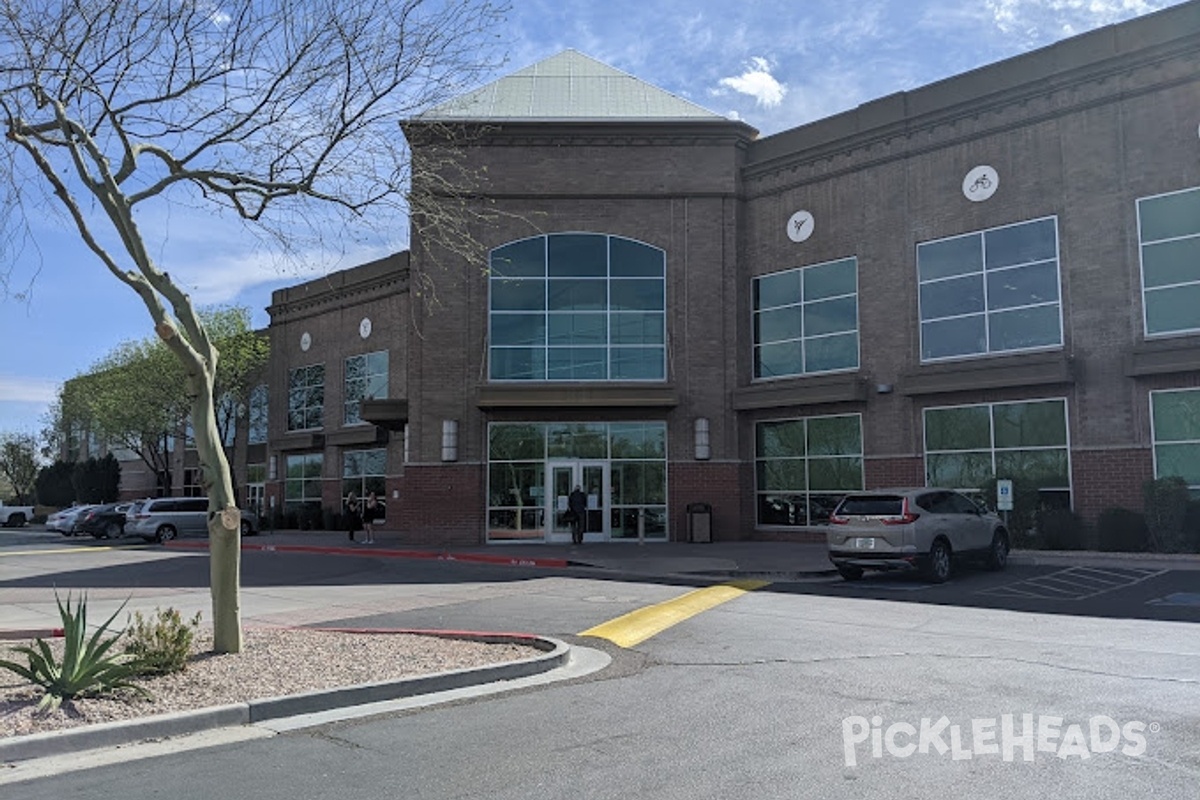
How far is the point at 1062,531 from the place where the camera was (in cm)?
1998

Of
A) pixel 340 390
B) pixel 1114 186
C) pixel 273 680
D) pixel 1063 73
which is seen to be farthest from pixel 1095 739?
pixel 340 390

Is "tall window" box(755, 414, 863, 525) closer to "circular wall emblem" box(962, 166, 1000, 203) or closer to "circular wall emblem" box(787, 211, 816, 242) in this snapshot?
"circular wall emblem" box(787, 211, 816, 242)

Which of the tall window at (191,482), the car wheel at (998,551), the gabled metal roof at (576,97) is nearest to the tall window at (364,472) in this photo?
the gabled metal roof at (576,97)

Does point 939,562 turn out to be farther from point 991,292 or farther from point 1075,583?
point 991,292

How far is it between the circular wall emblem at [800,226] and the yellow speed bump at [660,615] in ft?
41.3

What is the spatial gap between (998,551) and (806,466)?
781 centimetres

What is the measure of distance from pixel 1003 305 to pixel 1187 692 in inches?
631

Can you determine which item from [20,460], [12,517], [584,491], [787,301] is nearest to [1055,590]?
[787,301]

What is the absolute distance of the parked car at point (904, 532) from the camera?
612 inches

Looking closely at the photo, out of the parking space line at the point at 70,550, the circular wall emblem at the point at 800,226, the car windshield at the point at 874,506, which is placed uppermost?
the circular wall emblem at the point at 800,226

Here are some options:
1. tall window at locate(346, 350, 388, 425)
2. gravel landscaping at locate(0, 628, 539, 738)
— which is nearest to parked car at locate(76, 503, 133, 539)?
tall window at locate(346, 350, 388, 425)

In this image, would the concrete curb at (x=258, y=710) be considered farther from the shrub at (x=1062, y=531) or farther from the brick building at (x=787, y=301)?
the brick building at (x=787, y=301)

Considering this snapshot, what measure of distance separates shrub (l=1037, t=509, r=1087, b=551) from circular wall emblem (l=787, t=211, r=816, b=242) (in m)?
9.60

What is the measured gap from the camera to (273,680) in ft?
26.3
